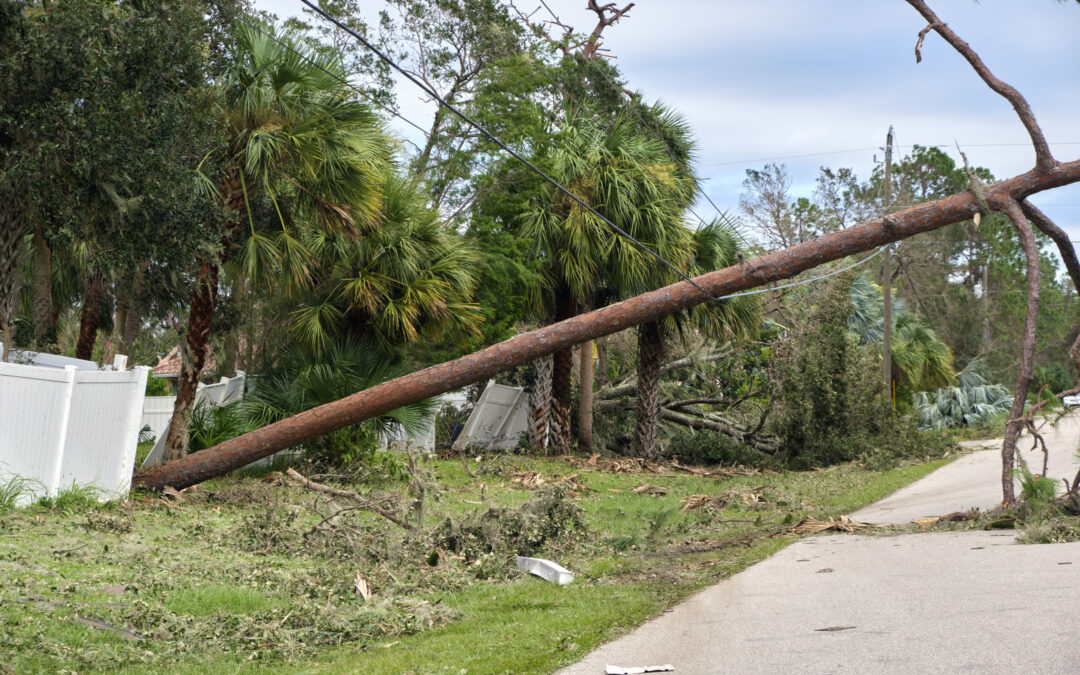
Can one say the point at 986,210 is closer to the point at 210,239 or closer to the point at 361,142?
the point at 361,142

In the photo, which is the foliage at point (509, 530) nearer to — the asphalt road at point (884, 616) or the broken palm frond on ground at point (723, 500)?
the asphalt road at point (884, 616)

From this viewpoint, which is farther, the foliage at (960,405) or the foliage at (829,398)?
the foliage at (960,405)

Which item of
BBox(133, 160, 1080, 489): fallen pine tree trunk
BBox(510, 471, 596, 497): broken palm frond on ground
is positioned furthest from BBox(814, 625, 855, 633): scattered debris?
BBox(510, 471, 596, 497): broken palm frond on ground

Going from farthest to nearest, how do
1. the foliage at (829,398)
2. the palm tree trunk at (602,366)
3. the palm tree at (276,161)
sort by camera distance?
the palm tree trunk at (602,366) < the foliage at (829,398) < the palm tree at (276,161)

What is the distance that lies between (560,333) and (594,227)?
730 centimetres

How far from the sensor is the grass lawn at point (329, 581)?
5.46 metres

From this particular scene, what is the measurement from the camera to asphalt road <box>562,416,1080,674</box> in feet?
15.7

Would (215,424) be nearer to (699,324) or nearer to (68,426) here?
(68,426)

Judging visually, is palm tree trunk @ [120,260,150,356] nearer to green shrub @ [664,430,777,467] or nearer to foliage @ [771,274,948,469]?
green shrub @ [664,430,777,467]

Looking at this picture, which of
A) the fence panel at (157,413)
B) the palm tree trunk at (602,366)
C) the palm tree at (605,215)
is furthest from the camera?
the palm tree trunk at (602,366)

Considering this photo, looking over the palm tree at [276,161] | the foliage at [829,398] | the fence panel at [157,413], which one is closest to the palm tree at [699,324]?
the foliage at [829,398]

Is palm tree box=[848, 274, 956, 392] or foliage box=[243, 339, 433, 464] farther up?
palm tree box=[848, 274, 956, 392]

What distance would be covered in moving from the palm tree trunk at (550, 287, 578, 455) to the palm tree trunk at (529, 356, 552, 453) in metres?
0.18

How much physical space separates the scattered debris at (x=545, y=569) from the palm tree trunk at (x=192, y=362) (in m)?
6.03
